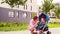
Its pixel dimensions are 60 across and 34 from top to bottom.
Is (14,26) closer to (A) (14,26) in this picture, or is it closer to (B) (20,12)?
(A) (14,26)

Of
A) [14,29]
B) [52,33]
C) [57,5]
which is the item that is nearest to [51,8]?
[57,5]

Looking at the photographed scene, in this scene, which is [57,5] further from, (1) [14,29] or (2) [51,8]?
(1) [14,29]

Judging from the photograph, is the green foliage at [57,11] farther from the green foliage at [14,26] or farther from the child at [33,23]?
the green foliage at [14,26]

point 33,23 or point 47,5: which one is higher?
point 47,5

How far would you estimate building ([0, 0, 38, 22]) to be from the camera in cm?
288

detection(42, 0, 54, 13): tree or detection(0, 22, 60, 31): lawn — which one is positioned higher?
detection(42, 0, 54, 13): tree

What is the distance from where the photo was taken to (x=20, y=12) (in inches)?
114

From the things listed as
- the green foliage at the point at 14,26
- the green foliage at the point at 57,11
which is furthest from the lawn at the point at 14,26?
the green foliage at the point at 57,11

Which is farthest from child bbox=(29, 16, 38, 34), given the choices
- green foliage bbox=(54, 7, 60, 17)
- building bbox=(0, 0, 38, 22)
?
green foliage bbox=(54, 7, 60, 17)

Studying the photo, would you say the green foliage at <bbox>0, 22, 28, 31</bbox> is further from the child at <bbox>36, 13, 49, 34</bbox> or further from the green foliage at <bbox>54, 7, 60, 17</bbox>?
the green foliage at <bbox>54, 7, 60, 17</bbox>

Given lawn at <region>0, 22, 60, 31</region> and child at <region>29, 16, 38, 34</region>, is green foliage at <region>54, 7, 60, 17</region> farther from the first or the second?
child at <region>29, 16, 38, 34</region>

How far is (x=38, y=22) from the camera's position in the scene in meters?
2.85

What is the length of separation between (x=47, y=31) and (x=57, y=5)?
0.31m

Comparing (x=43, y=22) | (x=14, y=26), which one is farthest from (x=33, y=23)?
(x=14, y=26)
